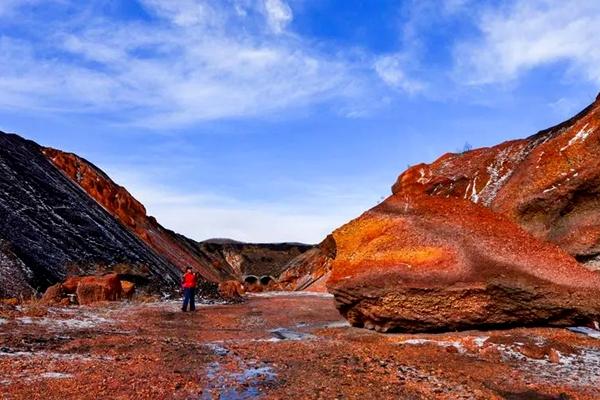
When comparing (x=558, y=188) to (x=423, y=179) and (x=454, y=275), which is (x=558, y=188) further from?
(x=423, y=179)

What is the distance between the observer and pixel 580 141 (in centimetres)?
1122

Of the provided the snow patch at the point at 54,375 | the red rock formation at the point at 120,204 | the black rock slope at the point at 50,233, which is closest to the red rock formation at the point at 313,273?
the red rock formation at the point at 120,204

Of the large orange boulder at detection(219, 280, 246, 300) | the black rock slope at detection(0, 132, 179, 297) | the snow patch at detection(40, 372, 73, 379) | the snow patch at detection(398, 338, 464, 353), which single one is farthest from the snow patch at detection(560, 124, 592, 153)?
the black rock slope at detection(0, 132, 179, 297)

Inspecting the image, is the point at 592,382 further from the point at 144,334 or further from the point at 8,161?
the point at 8,161

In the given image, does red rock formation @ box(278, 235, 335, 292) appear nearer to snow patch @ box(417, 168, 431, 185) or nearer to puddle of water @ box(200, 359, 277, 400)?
snow patch @ box(417, 168, 431, 185)

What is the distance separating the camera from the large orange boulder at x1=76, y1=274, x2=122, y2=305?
635 inches

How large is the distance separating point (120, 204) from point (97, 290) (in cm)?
1766

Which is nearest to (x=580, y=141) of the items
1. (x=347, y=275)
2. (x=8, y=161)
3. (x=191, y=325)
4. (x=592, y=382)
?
(x=347, y=275)

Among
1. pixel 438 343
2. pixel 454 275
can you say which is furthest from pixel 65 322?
pixel 454 275

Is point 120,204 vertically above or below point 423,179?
above

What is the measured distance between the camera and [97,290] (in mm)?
16438

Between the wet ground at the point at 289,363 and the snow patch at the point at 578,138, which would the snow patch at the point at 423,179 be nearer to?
the snow patch at the point at 578,138

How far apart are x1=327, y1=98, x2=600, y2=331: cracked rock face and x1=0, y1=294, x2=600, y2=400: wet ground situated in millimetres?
399

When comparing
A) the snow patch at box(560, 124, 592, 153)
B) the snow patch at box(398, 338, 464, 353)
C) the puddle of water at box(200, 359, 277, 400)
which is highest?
the snow patch at box(560, 124, 592, 153)
